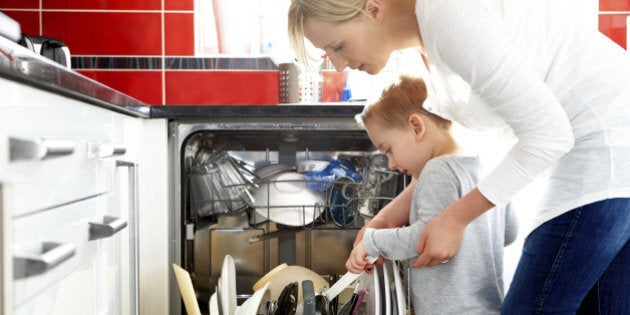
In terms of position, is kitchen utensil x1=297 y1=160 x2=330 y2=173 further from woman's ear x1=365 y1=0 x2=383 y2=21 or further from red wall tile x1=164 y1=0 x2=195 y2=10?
red wall tile x1=164 y1=0 x2=195 y2=10

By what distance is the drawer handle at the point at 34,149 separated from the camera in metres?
0.72

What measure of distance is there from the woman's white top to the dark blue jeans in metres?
0.02

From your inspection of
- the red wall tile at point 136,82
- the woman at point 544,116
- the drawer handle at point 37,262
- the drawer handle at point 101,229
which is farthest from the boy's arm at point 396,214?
the red wall tile at point 136,82

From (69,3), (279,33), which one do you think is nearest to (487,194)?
(279,33)

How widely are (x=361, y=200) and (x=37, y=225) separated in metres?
1.01

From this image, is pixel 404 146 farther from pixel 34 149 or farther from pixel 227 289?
pixel 34 149

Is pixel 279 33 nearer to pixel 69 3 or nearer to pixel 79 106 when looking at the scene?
pixel 69 3

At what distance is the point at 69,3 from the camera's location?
2412mm

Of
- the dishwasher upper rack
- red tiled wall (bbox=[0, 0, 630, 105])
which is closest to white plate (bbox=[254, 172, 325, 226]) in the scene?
the dishwasher upper rack

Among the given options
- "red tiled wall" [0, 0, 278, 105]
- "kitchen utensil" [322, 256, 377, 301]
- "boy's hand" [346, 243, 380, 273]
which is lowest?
"kitchen utensil" [322, 256, 377, 301]

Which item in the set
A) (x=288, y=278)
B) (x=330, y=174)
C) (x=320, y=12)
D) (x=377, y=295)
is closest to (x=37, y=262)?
(x=320, y=12)

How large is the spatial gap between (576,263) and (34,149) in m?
0.76

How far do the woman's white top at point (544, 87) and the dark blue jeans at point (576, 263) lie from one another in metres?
0.02

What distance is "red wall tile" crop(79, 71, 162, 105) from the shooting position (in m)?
2.42
